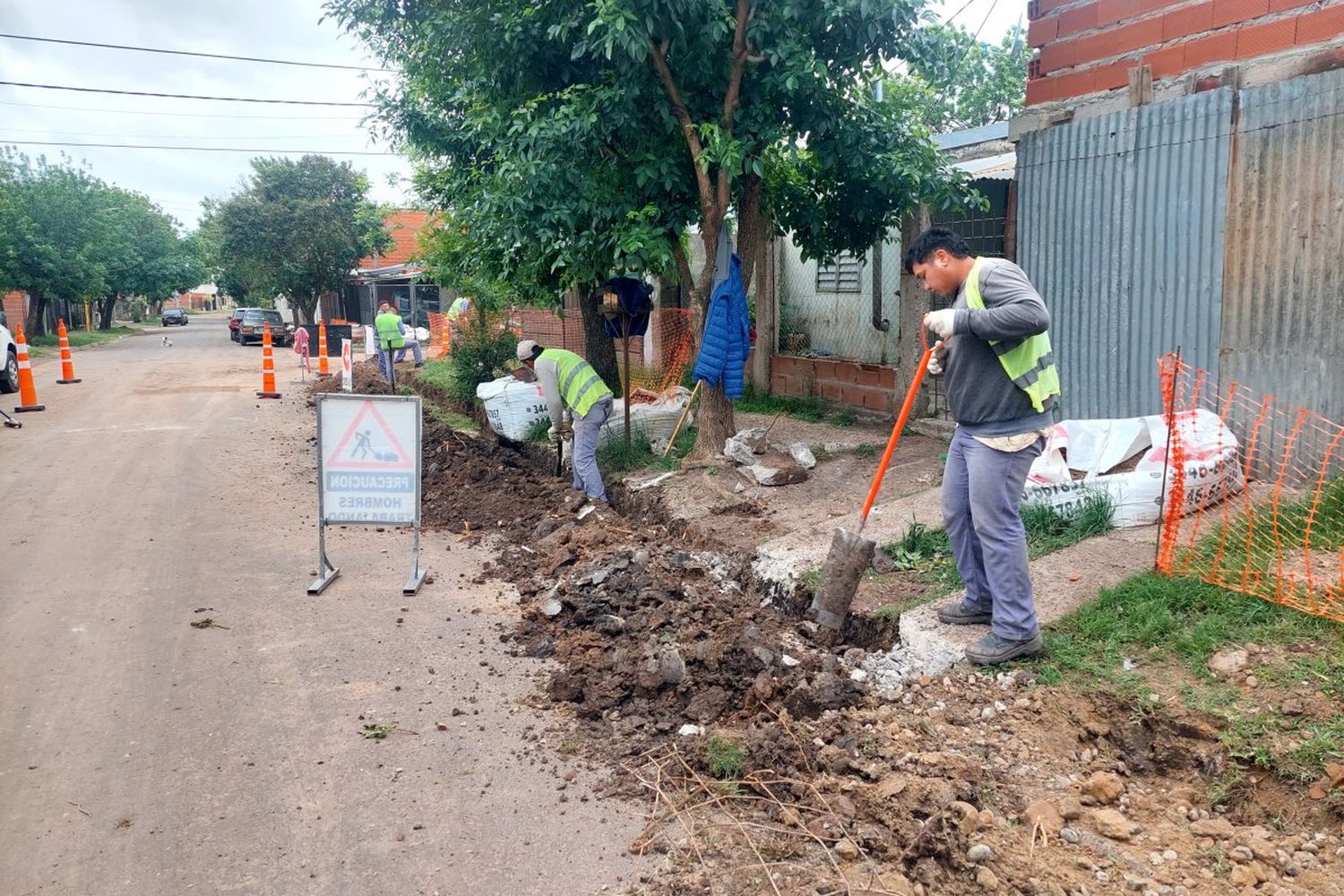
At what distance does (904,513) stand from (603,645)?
8.59 ft

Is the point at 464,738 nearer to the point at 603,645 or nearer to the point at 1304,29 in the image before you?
the point at 603,645

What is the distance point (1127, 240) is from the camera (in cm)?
712

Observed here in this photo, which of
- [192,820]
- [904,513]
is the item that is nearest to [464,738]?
[192,820]

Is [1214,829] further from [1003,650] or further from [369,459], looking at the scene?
[369,459]

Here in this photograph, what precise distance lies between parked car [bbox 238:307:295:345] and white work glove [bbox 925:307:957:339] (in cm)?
3499

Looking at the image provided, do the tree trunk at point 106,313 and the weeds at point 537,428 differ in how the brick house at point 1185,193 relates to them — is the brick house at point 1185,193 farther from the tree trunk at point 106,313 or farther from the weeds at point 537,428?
the tree trunk at point 106,313

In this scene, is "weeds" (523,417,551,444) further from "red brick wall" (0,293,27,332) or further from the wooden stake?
"red brick wall" (0,293,27,332)

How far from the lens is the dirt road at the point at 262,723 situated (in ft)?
11.3

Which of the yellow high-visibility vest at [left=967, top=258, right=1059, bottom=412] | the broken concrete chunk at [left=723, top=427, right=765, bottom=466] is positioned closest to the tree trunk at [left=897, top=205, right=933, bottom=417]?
the broken concrete chunk at [left=723, top=427, right=765, bottom=466]

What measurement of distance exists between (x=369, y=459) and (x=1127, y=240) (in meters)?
5.47

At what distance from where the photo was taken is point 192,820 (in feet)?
12.2

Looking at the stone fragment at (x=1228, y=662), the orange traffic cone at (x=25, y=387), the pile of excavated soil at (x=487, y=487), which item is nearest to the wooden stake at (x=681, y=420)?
the pile of excavated soil at (x=487, y=487)

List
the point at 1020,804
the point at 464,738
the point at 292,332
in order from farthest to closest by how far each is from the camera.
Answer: the point at 292,332, the point at 464,738, the point at 1020,804

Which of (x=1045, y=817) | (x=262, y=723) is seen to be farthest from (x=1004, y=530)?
(x=262, y=723)
